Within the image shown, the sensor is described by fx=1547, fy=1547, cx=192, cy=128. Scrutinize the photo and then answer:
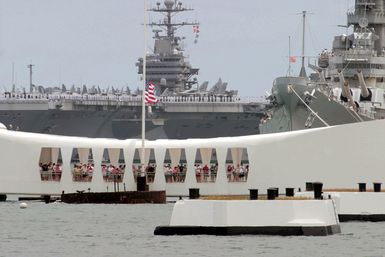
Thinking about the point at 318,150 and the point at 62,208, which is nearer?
the point at 62,208

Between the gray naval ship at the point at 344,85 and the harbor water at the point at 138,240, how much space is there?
1264 inches

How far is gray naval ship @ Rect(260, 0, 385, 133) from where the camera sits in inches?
3014

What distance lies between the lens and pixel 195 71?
184625mm

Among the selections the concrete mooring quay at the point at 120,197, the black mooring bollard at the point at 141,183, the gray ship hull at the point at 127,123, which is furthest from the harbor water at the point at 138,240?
the gray ship hull at the point at 127,123

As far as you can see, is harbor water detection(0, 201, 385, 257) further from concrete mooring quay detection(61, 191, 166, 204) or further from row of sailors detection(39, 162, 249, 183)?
row of sailors detection(39, 162, 249, 183)

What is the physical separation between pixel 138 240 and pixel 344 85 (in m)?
40.8

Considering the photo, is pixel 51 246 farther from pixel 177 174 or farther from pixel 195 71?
pixel 195 71

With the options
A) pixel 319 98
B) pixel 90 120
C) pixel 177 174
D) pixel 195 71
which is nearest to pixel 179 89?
pixel 195 71

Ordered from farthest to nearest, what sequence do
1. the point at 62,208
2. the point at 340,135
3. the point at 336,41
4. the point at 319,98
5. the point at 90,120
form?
the point at 90,120, the point at 336,41, the point at 319,98, the point at 340,135, the point at 62,208

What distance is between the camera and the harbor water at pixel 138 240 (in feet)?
108

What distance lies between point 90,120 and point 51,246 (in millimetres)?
113649

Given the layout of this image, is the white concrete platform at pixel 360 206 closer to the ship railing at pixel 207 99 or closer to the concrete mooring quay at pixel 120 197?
the concrete mooring quay at pixel 120 197

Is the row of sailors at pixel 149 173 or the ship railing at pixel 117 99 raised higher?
the ship railing at pixel 117 99

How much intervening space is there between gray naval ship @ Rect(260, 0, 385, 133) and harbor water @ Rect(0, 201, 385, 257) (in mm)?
32117
